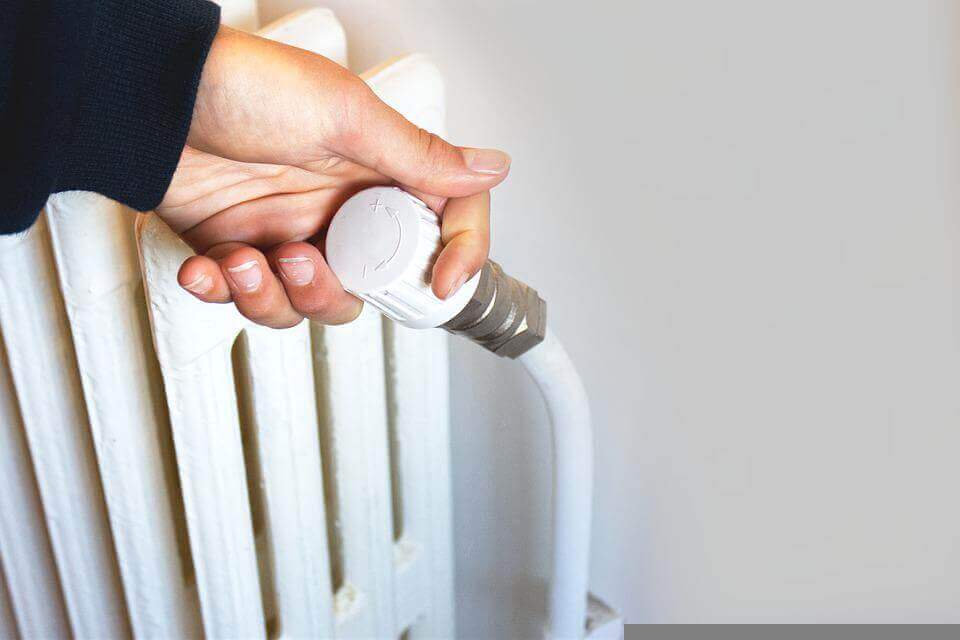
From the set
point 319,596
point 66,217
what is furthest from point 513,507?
point 66,217

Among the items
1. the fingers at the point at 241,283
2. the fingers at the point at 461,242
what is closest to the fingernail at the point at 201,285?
the fingers at the point at 241,283

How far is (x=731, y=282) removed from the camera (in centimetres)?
55

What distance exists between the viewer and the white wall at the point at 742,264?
47 cm

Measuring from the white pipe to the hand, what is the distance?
11 cm

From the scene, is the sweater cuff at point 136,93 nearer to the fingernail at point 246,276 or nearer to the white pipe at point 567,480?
the fingernail at point 246,276

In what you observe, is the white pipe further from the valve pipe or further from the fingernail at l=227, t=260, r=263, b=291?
the fingernail at l=227, t=260, r=263, b=291

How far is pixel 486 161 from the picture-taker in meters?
0.48

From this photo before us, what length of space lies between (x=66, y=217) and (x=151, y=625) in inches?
10.8

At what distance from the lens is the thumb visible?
468 millimetres

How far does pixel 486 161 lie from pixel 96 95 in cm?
17

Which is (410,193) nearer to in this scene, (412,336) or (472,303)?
(472,303)

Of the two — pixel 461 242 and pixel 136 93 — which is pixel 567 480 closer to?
pixel 461 242

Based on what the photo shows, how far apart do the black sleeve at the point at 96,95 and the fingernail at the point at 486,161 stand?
0.13m

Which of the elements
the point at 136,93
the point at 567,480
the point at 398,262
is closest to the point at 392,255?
the point at 398,262
